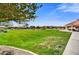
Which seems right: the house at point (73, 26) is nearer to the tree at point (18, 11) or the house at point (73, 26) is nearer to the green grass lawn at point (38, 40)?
the green grass lawn at point (38, 40)

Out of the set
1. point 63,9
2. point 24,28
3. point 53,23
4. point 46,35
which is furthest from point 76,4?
point 24,28

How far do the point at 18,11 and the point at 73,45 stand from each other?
582mm

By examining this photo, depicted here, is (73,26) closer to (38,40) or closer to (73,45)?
(73,45)

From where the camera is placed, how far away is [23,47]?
66.7 inches

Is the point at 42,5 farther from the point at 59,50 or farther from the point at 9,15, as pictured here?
the point at 59,50

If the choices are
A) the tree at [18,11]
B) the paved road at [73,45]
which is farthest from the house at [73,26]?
the tree at [18,11]

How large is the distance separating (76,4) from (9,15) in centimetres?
61

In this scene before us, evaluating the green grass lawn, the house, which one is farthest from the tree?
the house

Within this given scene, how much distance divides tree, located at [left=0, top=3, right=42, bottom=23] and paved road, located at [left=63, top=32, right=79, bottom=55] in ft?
1.27

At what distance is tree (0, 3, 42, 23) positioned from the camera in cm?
173

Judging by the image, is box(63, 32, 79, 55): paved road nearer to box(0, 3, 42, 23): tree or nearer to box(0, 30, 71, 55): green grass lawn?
box(0, 30, 71, 55): green grass lawn

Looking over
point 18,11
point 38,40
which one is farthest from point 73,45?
point 18,11

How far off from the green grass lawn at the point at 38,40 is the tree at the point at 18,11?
0.42 ft

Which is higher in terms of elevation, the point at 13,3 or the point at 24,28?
the point at 13,3
